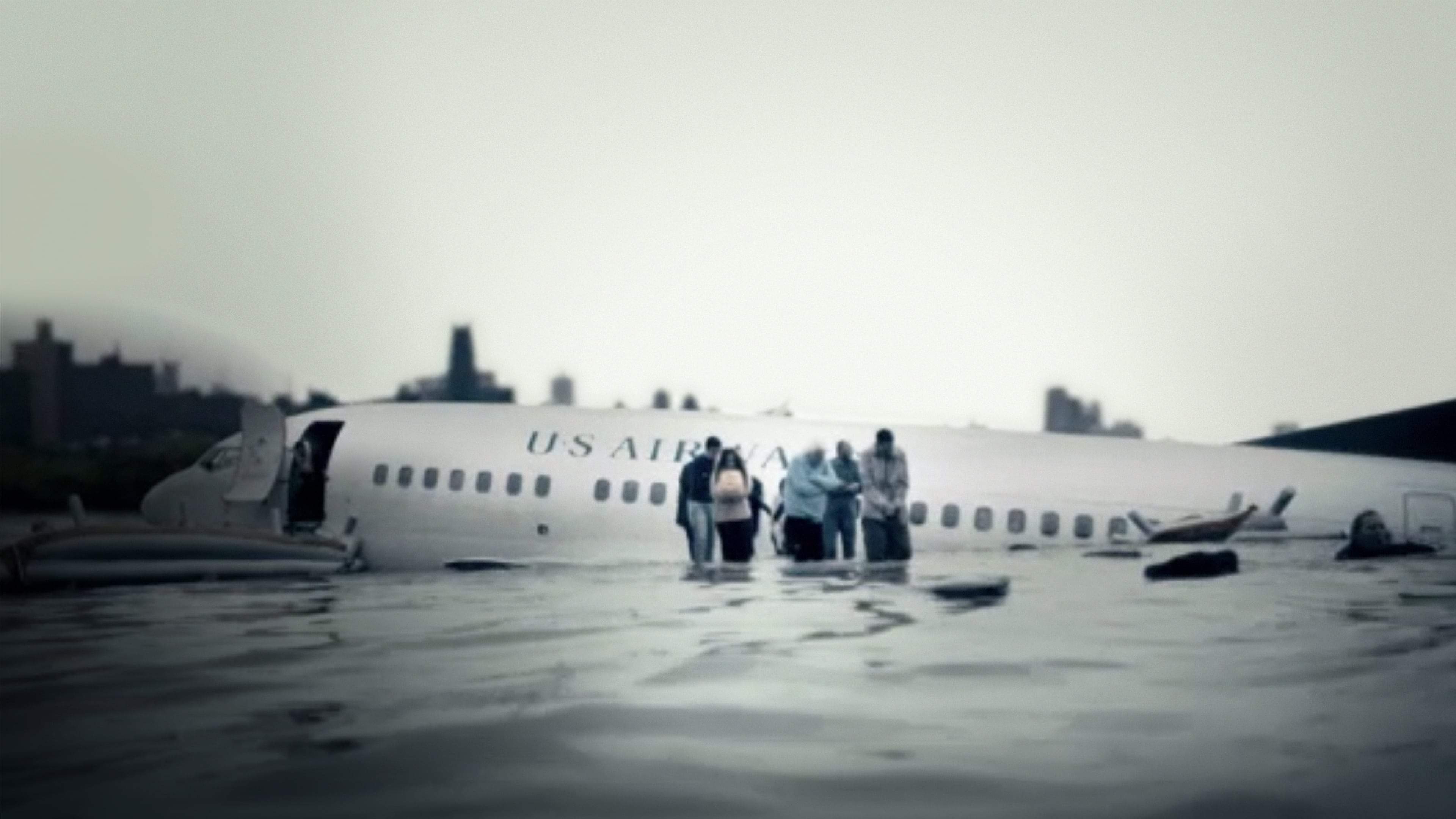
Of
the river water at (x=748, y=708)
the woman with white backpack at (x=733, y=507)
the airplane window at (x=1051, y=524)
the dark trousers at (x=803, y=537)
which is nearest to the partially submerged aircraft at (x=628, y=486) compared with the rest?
the airplane window at (x=1051, y=524)

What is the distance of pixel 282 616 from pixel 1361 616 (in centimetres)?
865

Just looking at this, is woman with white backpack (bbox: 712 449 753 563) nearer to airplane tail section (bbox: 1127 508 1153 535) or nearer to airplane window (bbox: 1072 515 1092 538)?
airplane window (bbox: 1072 515 1092 538)

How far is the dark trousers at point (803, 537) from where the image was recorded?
782 inches

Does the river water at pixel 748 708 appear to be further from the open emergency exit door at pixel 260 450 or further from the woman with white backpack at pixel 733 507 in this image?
the open emergency exit door at pixel 260 450

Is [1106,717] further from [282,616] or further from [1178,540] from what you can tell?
[1178,540]

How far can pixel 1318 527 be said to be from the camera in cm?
2431

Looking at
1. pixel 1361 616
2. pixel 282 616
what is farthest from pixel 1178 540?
pixel 282 616

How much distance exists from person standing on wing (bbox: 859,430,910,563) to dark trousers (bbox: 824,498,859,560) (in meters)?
0.80

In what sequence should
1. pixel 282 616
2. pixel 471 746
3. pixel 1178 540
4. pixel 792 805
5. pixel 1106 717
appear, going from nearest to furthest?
pixel 792 805 < pixel 471 746 < pixel 1106 717 < pixel 282 616 < pixel 1178 540

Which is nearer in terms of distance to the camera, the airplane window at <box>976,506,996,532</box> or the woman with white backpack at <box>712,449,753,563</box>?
the woman with white backpack at <box>712,449,753,563</box>

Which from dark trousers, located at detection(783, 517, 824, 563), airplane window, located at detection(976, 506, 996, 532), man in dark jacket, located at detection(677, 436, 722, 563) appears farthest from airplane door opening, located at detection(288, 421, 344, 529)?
airplane window, located at detection(976, 506, 996, 532)

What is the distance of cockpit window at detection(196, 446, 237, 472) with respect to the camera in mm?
27953

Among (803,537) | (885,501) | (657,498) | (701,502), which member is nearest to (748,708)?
(885,501)

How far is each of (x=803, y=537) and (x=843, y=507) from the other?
101 centimetres
